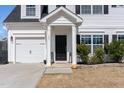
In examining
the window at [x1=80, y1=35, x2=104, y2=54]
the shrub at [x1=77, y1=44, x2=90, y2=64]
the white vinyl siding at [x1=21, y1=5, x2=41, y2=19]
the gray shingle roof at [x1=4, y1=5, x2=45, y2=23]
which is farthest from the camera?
the white vinyl siding at [x1=21, y1=5, x2=41, y2=19]

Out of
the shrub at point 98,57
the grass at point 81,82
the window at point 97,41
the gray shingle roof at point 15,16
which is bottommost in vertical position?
the grass at point 81,82

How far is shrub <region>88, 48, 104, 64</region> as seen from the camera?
2464cm

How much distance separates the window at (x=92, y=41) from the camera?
26078 millimetres

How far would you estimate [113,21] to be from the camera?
2633cm

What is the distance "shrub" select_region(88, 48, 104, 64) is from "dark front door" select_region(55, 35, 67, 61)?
2594mm

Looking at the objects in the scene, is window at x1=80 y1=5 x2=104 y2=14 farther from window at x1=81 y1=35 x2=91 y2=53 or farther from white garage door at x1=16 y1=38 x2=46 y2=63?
white garage door at x1=16 y1=38 x2=46 y2=63

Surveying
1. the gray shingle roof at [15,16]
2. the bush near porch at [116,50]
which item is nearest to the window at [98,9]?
the bush near porch at [116,50]

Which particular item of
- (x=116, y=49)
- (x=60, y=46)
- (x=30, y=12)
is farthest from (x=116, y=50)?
(x=30, y=12)

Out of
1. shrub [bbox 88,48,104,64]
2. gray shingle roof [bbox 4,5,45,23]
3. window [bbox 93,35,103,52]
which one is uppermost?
gray shingle roof [bbox 4,5,45,23]

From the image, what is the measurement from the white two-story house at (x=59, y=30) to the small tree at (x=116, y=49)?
1.27 metres

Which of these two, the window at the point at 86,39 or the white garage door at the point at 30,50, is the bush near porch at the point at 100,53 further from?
the white garage door at the point at 30,50

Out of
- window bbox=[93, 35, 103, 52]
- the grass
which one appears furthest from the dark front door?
the grass
